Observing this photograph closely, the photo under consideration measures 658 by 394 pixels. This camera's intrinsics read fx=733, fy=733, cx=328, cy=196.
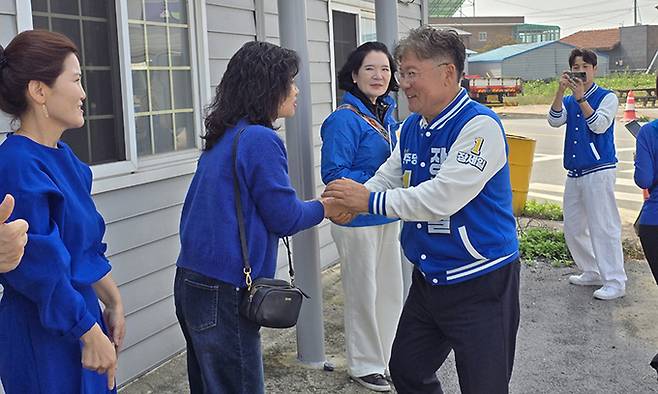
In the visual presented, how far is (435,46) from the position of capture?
9.68 feet

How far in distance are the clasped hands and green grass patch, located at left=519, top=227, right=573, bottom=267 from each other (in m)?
4.57

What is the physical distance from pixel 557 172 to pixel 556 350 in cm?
1007

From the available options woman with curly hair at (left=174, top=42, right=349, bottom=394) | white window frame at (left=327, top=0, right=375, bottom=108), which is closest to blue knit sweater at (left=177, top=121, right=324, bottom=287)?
woman with curly hair at (left=174, top=42, right=349, bottom=394)

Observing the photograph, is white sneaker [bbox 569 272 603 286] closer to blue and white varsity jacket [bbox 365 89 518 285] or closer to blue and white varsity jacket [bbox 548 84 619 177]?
blue and white varsity jacket [bbox 548 84 619 177]

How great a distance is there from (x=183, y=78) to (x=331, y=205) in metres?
2.12

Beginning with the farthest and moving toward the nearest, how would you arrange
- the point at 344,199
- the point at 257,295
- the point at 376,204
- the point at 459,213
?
1. the point at 344,199
2. the point at 376,204
3. the point at 459,213
4. the point at 257,295

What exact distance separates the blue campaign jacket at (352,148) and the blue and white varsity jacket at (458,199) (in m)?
0.91

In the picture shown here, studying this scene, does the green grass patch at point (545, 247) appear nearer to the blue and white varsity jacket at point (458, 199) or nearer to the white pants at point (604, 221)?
the white pants at point (604, 221)

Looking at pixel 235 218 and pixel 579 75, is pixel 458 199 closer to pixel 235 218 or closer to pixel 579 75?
pixel 235 218

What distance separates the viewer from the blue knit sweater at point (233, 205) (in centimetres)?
271

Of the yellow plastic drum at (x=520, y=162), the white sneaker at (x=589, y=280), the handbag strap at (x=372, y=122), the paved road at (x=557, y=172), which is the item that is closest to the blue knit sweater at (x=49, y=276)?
the handbag strap at (x=372, y=122)

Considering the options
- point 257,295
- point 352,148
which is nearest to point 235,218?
point 257,295

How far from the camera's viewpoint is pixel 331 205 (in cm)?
319

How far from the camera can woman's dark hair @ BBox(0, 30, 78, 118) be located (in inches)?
85.1
